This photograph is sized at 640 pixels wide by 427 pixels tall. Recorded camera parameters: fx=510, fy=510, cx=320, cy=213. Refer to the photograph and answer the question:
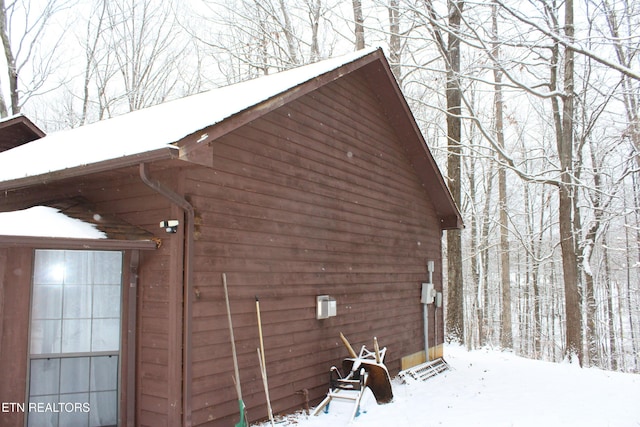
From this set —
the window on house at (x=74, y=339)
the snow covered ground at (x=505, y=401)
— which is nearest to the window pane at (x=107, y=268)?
the window on house at (x=74, y=339)

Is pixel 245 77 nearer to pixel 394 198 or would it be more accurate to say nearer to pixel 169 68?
pixel 169 68

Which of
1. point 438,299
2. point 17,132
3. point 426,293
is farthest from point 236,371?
point 17,132

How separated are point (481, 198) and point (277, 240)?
19932 millimetres

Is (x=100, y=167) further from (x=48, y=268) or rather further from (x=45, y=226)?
(x=48, y=268)

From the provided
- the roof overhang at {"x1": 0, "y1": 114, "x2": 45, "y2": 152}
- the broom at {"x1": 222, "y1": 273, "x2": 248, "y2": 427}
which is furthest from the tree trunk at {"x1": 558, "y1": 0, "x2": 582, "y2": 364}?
the roof overhang at {"x1": 0, "y1": 114, "x2": 45, "y2": 152}

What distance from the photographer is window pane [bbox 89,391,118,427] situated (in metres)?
5.40

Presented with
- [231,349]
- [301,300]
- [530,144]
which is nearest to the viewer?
[231,349]

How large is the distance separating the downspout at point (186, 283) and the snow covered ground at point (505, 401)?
138cm

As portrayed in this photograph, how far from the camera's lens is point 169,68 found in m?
23.6

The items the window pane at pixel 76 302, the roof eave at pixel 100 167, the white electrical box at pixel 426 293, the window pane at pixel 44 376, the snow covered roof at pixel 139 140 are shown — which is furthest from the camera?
the white electrical box at pixel 426 293

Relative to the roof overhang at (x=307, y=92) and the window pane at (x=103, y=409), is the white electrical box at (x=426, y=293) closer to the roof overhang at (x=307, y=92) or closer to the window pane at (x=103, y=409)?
the roof overhang at (x=307, y=92)

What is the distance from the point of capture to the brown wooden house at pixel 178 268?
5.14 m

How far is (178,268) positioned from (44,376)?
1.84m

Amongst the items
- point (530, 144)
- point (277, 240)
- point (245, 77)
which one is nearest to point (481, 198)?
point (530, 144)
